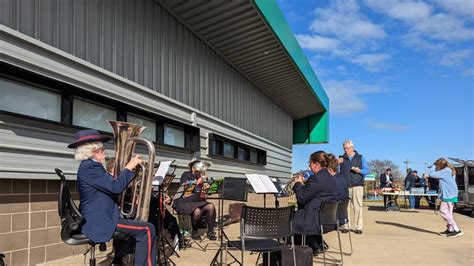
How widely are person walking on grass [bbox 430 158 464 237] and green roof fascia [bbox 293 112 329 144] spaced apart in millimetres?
11853

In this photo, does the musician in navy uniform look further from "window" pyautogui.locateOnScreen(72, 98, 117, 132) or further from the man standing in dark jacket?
the man standing in dark jacket

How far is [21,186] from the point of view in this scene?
4871 millimetres

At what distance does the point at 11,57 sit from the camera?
4.62 m

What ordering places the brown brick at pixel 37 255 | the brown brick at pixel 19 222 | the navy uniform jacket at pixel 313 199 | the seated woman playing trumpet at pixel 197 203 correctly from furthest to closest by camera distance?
the seated woman playing trumpet at pixel 197 203, the navy uniform jacket at pixel 313 199, the brown brick at pixel 37 255, the brown brick at pixel 19 222

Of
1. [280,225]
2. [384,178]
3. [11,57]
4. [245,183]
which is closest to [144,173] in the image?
[280,225]

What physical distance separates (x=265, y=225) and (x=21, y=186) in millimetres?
2886

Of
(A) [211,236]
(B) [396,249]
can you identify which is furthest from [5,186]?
(B) [396,249]

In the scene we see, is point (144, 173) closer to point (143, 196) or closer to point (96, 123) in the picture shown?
point (143, 196)

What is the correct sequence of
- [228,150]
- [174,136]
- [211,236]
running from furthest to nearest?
1. [228,150]
2. [174,136]
3. [211,236]

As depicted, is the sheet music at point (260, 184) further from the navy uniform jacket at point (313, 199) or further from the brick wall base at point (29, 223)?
the brick wall base at point (29, 223)

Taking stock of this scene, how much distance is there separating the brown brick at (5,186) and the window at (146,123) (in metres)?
2.51

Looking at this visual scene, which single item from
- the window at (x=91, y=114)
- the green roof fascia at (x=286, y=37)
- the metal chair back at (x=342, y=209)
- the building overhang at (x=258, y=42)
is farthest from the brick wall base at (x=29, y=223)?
the green roof fascia at (x=286, y=37)

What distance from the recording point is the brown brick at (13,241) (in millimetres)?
4585

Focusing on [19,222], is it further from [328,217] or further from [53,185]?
[328,217]
